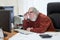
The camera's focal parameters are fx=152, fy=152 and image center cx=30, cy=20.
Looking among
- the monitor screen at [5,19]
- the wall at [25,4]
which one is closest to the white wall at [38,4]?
the wall at [25,4]

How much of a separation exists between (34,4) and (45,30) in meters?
1.77

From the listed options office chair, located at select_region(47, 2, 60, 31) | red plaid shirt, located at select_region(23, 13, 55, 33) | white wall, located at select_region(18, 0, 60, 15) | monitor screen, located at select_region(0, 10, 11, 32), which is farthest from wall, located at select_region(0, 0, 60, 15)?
monitor screen, located at select_region(0, 10, 11, 32)

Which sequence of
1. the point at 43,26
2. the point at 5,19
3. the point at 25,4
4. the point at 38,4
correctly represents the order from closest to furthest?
1. the point at 5,19
2. the point at 43,26
3. the point at 38,4
4. the point at 25,4

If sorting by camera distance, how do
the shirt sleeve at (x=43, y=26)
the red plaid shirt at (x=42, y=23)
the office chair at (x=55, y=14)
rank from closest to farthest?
the shirt sleeve at (x=43, y=26) → the red plaid shirt at (x=42, y=23) → the office chair at (x=55, y=14)

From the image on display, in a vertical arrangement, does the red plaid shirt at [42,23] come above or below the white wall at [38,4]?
below

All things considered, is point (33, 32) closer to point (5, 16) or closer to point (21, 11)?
point (5, 16)

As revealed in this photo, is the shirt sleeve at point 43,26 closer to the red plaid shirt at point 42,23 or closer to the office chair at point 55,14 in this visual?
the red plaid shirt at point 42,23

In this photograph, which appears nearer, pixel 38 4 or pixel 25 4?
pixel 38 4

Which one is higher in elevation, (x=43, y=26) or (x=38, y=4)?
(x=38, y=4)

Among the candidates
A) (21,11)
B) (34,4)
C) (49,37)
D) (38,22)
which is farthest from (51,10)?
(21,11)

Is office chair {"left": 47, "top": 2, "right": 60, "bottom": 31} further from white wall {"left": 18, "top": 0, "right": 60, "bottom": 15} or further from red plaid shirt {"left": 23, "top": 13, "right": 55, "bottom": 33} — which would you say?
white wall {"left": 18, "top": 0, "right": 60, "bottom": 15}

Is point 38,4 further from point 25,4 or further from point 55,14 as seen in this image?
point 55,14

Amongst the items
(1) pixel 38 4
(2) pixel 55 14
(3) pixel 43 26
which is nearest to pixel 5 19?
(3) pixel 43 26

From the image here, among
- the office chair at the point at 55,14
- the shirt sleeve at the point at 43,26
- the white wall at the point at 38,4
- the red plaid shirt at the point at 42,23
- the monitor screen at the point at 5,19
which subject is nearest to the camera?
the monitor screen at the point at 5,19
